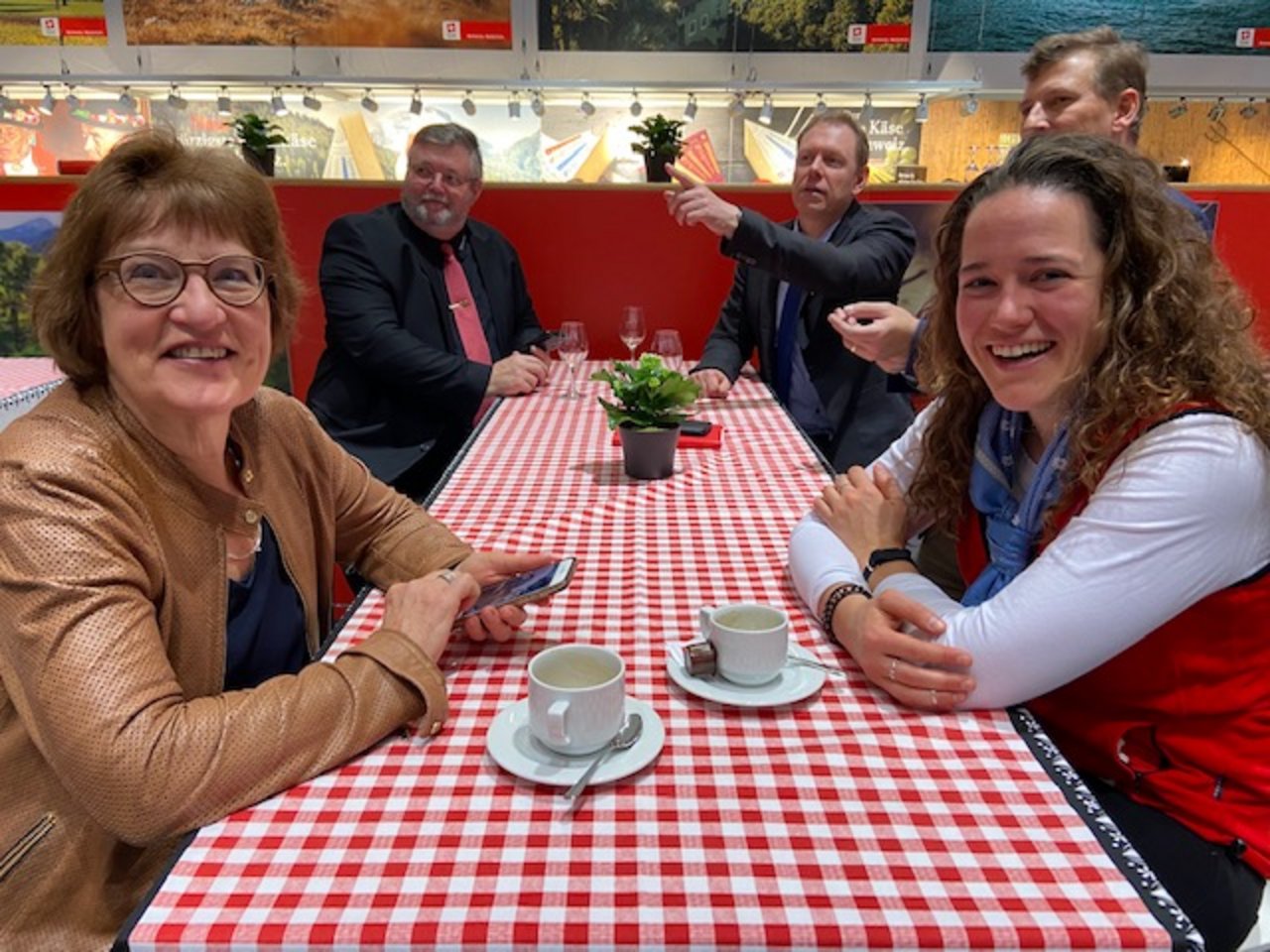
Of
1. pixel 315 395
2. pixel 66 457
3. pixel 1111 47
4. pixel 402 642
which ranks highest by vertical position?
pixel 1111 47

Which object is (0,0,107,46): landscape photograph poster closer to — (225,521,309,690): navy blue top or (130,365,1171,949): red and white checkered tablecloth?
(225,521,309,690): navy blue top

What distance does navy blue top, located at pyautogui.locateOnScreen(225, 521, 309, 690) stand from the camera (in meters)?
1.20

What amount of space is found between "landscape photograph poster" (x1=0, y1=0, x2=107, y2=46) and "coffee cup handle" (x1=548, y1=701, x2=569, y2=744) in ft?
24.8

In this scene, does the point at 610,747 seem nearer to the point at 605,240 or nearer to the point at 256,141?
the point at 605,240

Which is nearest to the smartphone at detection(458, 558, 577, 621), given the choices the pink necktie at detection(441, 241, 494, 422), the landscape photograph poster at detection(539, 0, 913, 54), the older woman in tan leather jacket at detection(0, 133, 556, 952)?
the older woman in tan leather jacket at detection(0, 133, 556, 952)

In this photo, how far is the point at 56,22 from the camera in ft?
21.6

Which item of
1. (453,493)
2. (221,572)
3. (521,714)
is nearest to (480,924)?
(521,714)

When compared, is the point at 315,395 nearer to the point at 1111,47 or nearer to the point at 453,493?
the point at 453,493

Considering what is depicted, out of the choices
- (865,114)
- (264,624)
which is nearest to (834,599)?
(264,624)

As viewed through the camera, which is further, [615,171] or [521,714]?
[615,171]

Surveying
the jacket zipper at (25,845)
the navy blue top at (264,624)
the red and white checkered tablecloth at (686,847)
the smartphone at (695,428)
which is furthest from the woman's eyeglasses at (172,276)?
the smartphone at (695,428)

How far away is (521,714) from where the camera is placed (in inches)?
39.8

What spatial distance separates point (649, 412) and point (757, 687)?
0.96m

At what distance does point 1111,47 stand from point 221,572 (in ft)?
8.13
